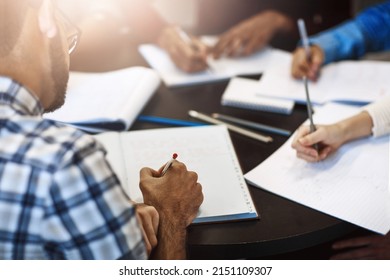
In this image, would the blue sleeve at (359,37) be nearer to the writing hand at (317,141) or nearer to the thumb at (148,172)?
the writing hand at (317,141)

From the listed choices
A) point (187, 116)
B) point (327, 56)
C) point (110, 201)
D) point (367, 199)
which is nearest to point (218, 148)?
point (187, 116)

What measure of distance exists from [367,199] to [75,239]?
464 millimetres

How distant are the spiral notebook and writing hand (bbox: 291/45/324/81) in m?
0.11

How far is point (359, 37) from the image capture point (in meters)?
1.33

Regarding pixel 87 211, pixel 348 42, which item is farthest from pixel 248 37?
pixel 87 211

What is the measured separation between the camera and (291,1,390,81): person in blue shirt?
117 cm

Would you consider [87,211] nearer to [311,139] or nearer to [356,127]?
[311,139]

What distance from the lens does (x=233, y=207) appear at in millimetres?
728

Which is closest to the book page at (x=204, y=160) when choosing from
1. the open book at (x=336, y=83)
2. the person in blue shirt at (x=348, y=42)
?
the open book at (x=336, y=83)

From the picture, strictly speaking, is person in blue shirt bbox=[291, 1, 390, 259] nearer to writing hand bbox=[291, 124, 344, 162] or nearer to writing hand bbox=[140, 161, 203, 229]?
writing hand bbox=[291, 124, 344, 162]

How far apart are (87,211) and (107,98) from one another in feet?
1.79

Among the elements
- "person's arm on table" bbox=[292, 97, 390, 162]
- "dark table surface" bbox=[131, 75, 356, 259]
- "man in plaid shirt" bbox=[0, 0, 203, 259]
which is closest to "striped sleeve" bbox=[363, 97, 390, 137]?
"person's arm on table" bbox=[292, 97, 390, 162]
